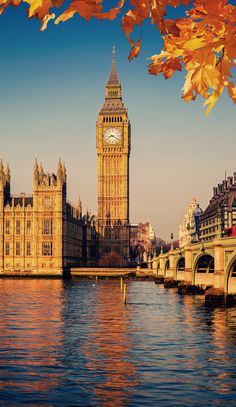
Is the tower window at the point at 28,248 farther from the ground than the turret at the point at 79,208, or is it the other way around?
the turret at the point at 79,208

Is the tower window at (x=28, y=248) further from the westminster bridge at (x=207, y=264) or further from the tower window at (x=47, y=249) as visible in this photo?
the westminster bridge at (x=207, y=264)

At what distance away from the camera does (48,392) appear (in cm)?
2441

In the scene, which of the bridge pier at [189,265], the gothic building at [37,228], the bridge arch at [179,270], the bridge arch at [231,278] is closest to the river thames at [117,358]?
the bridge arch at [231,278]

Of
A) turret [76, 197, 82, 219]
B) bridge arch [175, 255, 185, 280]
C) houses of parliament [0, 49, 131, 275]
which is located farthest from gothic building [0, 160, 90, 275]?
bridge arch [175, 255, 185, 280]

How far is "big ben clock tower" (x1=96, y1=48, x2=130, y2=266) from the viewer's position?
18612 cm

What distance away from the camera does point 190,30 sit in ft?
19.6

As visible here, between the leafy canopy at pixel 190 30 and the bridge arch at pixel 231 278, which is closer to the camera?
the leafy canopy at pixel 190 30

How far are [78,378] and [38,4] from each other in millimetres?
23614

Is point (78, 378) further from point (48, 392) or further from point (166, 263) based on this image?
point (166, 263)

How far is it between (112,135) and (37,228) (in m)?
50.1

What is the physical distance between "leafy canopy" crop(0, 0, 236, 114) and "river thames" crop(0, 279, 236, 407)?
18.4 metres

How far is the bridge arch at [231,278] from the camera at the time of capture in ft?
200

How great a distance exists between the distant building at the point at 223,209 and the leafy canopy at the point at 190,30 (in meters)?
140

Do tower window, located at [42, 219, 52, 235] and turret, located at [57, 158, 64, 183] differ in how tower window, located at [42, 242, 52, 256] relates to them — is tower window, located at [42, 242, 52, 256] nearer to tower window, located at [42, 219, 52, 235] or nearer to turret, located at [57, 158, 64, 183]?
tower window, located at [42, 219, 52, 235]
